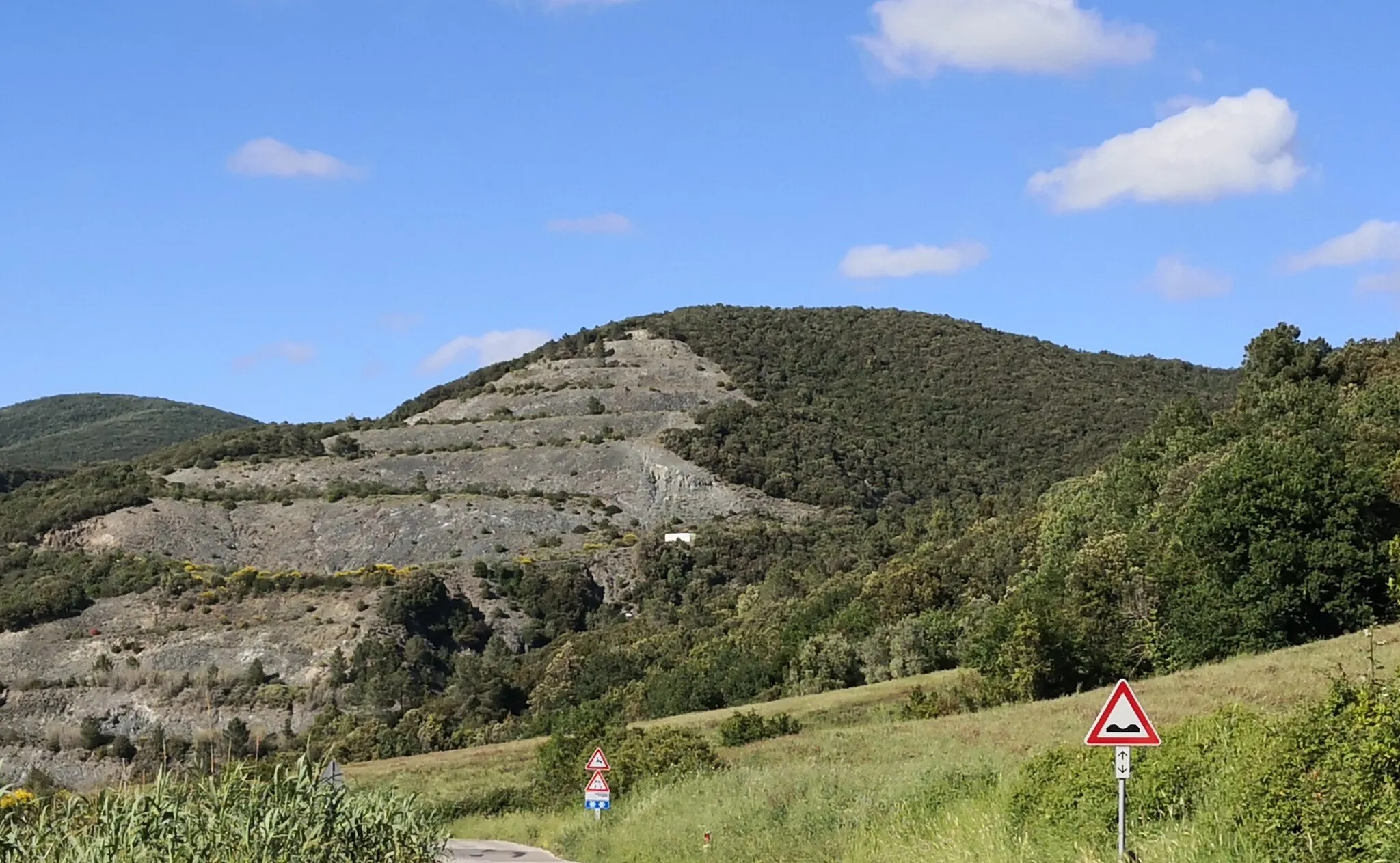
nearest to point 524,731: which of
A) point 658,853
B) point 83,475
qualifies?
point 658,853

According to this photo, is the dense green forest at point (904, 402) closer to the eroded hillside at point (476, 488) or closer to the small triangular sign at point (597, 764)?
the eroded hillside at point (476, 488)

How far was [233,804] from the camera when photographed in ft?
39.0

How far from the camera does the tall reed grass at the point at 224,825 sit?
1097 cm

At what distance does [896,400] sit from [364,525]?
188 ft

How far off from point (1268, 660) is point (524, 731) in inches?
1510

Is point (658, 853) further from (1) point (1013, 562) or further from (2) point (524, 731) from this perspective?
(1) point (1013, 562)

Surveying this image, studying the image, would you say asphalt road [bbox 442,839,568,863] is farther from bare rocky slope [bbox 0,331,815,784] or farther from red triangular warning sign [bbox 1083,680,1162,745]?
bare rocky slope [bbox 0,331,815,784]

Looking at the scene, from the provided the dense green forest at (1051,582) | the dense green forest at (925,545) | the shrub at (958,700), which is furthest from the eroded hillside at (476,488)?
the shrub at (958,700)

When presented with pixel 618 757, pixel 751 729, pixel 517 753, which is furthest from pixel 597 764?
pixel 517 753

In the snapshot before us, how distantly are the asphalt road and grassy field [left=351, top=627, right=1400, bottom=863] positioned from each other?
1.99 ft

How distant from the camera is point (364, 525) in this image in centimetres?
10644

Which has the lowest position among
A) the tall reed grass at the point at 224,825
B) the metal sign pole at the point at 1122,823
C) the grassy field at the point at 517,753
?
the grassy field at the point at 517,753

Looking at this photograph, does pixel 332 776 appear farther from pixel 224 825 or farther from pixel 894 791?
pixel 894 791

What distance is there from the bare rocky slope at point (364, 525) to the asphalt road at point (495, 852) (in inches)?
1276
